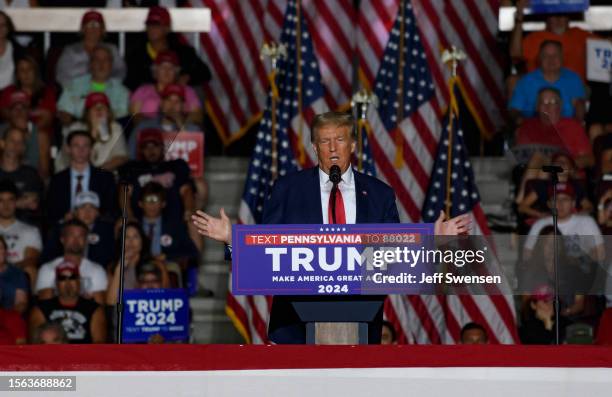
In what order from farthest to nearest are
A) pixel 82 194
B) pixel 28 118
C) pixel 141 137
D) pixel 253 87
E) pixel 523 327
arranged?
pixel 253 87
pixel 28 118
pixel 82 194
pixel 523 327
pixel 141 137

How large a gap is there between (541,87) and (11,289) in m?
4.16

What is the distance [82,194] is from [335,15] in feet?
9.23

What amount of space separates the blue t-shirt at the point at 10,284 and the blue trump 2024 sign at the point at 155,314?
1.17 meters

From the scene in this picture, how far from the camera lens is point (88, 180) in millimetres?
11141

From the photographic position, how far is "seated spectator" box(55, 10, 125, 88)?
12219 millimetres

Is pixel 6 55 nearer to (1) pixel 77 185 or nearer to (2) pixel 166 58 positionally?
(2) pixel 166 58

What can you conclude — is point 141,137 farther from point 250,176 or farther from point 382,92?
point 382,92

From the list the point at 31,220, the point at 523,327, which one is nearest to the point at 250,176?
the point at 31,220

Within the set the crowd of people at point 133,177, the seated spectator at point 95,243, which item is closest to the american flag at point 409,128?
the crowd of people at point 133,177

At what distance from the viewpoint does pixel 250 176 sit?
11039 millimetres

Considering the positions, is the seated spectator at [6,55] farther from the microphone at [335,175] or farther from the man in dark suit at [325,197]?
the microphone at [335,175]

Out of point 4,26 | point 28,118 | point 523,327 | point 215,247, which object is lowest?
point 523,327

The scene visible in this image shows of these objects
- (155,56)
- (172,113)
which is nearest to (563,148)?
(172,113)

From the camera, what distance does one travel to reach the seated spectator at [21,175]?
11123 mm
